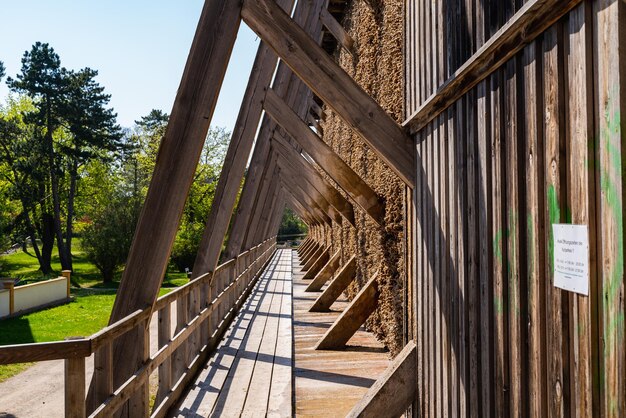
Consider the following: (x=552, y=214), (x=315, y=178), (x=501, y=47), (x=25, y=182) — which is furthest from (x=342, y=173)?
(x=25, y=182)

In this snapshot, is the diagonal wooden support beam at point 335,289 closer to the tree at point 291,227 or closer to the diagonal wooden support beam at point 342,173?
the diagonal wooden support beam at point 342,173

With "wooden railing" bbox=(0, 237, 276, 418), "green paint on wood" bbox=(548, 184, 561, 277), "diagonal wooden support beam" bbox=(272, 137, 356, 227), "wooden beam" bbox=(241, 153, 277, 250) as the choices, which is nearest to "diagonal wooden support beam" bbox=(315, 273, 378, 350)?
"wooden railing" bbox=(0, 237, 276, 418)

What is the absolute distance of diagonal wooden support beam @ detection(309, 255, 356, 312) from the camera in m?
9.25

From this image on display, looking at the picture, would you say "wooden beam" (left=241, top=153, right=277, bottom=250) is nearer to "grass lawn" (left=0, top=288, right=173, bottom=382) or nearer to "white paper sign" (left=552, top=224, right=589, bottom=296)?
"grass lawn" (left=0, top=288, right=173, bottom=382)

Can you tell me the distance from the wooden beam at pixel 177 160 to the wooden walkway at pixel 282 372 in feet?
4.25

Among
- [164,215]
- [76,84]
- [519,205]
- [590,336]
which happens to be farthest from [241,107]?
[76,84]

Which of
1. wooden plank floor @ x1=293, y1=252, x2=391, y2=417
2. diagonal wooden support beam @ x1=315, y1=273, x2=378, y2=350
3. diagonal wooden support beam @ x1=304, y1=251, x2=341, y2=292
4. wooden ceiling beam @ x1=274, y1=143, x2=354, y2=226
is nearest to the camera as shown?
wooden plank floor @ x1=293, y1=252, x2=391, y2=417

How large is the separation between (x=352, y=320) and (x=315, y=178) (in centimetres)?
325

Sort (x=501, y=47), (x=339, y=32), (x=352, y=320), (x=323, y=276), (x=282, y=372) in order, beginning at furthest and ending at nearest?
(x=323, y=276), (x=339, y=32), (x=352, y=320), (x=282, y=372), (x=501, y=47)

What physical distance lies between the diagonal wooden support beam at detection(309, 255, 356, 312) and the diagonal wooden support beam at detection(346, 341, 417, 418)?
18.2 feet

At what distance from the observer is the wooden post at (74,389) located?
2.54m

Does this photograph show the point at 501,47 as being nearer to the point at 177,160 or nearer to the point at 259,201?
the point at 177,160

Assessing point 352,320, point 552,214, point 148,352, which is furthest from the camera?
point 352,320

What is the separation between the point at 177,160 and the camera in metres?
3.49
